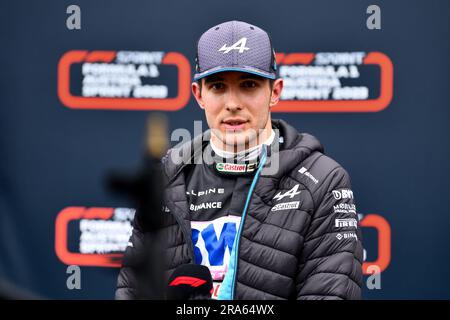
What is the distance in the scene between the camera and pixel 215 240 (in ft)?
4.88

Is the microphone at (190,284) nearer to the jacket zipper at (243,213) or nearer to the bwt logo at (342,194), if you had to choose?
the jacket zipper at (243,213)

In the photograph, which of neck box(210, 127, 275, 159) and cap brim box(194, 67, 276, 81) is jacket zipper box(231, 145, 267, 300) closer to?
neck box(210, 127, 275, 159)

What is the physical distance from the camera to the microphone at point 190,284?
1.07m

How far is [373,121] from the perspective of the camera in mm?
2613

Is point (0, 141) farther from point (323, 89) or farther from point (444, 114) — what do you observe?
point (444, 114)

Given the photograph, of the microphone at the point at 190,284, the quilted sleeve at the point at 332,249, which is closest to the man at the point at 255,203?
the quilted sleeve at the point at 332,249

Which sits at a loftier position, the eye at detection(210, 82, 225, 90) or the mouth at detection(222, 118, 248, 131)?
the eye at detection(210, 82, 225, 90)

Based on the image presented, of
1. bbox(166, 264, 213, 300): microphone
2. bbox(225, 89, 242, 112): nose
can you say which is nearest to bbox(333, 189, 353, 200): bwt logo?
bbox(225, 89, 242, 112): nose

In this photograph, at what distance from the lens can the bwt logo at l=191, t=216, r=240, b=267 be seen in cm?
147

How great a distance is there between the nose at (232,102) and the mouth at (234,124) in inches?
1.1

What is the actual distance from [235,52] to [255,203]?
0.36m

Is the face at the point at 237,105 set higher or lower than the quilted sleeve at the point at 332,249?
higher

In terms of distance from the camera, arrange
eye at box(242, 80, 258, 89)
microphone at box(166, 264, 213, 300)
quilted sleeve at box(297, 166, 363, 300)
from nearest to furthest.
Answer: microphone at box(166, 264, 213, 300), quilted sleeve at box(297, 166, 363, 300), eye at box(242, 80, 258, 89)
